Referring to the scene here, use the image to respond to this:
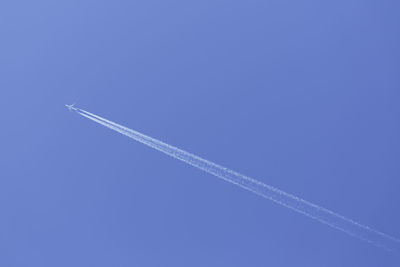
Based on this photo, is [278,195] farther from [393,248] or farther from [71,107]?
[71,107]

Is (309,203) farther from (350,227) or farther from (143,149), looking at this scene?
(143,149)

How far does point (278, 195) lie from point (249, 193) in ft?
1.81

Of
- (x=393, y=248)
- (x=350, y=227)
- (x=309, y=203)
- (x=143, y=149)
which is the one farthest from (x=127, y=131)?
(x=393, y=248)

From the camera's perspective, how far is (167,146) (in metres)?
8.68

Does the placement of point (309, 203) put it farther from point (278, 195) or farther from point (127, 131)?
point (127, 131)

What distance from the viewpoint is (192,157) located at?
8.61m

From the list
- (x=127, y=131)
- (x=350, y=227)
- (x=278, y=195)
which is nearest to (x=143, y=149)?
(x=127, y=131)

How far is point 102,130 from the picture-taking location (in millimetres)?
8742

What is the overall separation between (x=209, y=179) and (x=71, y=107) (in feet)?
10.2

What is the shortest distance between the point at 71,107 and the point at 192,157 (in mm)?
2628

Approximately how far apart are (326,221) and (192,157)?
111 inches

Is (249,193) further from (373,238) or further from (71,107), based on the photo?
(71,107)

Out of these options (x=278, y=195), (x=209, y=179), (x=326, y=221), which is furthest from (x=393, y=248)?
(x=209, y=179)

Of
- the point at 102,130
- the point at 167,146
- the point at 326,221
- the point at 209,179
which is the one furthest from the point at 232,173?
the point at 102,130
